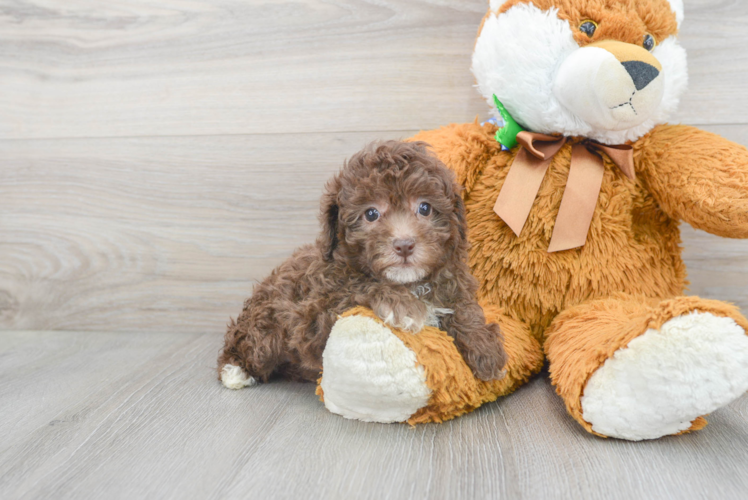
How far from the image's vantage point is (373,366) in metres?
0.78

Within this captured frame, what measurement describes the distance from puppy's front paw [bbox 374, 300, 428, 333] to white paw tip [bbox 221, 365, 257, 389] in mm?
358

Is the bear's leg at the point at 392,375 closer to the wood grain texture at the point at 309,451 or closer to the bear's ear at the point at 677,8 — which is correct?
the wood grain texture at the point at 309,451

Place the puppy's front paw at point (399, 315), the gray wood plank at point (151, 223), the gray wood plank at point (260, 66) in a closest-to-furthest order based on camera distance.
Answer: the puppy's front paw at point (399, 315) → the gray wood plank at point (260, 66) → the gray wood plank at point (151, 223)

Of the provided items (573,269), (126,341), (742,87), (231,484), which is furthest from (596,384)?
(126,341)

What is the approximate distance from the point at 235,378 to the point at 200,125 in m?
0.63

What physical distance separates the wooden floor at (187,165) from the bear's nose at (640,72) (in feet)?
1.22

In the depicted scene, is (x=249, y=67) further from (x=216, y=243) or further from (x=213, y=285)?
(x=213, y=285)

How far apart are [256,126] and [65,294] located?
67 cm

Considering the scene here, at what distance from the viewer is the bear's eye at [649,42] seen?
0.95 m

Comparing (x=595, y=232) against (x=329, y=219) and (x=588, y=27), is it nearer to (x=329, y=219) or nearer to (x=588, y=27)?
(x=588, y=27)

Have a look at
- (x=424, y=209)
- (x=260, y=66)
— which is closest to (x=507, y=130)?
(x=424, y=209)

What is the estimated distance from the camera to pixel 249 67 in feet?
4.29

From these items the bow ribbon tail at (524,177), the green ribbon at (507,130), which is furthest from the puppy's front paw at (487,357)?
the green ribbon at (507,130)

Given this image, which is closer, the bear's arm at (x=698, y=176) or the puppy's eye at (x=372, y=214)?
the puppy's eye at (x=372, y=214)
